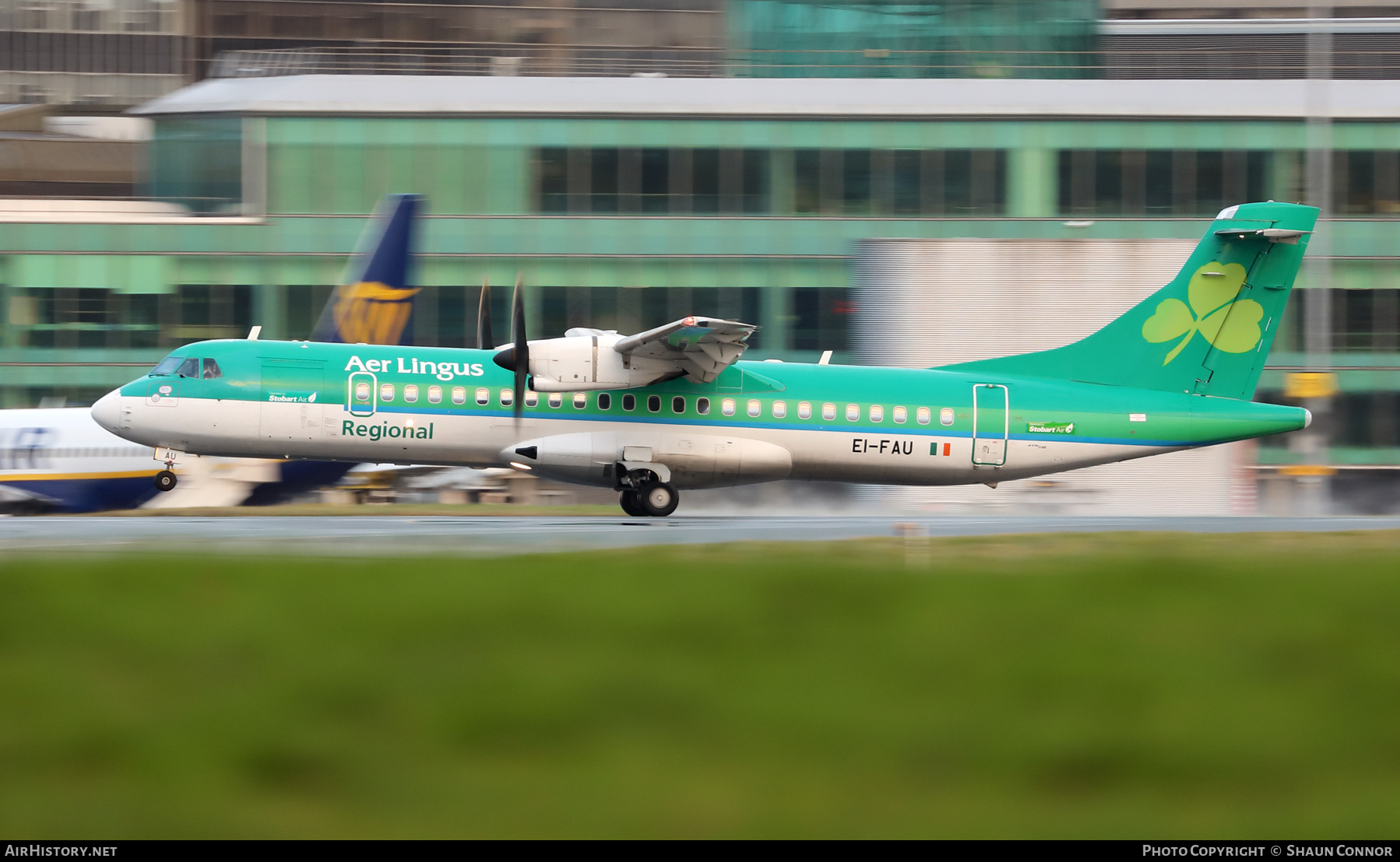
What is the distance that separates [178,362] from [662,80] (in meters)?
21.5

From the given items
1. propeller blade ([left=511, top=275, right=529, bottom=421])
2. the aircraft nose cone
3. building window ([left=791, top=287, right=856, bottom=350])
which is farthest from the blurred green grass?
building window ([left=791, top=287, right=856, bottom=350])

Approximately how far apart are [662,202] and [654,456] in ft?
61.4

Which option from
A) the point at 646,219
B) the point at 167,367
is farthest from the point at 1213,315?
the point at 646,219

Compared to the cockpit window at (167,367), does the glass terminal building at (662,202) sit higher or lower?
higher

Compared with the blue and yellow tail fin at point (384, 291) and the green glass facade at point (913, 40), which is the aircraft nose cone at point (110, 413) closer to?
the blue and yellow tail fin at point (384, 291)

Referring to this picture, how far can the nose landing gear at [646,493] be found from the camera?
22.3 meters

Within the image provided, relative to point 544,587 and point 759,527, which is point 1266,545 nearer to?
point 759,527

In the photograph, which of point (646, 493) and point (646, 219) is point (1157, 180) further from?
point (646, 493)

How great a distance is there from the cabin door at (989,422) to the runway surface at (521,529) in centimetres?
117

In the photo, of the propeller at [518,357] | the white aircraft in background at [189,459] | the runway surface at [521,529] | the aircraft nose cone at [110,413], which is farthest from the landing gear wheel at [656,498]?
the white aircraft in background at [189,459]

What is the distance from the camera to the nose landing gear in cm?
2227

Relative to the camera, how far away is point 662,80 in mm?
40344

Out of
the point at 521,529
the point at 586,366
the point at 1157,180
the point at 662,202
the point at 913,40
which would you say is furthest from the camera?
the point at 913,40

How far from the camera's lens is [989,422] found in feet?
74.1
